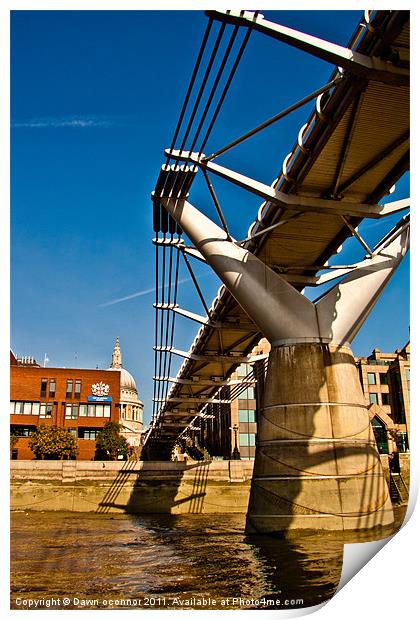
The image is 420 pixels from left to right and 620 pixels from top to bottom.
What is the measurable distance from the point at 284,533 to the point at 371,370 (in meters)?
36.4

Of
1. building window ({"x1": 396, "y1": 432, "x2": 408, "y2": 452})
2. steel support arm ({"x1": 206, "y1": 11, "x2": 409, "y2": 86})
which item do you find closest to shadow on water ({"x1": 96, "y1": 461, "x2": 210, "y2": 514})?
building window ({"x1": 396, "y1": 432, "x2": 408, "y2": 452})

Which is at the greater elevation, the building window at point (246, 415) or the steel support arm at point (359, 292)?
the steel support arm at point (359, 292)

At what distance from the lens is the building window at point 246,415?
216ft

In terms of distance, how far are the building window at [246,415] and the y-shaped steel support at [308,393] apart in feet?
161

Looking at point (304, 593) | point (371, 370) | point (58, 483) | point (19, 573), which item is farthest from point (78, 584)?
point (371, 370)

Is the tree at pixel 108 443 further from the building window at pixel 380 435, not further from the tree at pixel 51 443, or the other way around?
the building window at pixel 380 435

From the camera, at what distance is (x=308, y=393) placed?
1653cm

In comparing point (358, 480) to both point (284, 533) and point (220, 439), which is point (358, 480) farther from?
point (220, 439)

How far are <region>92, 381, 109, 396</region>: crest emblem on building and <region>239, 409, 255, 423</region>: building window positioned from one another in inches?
1127

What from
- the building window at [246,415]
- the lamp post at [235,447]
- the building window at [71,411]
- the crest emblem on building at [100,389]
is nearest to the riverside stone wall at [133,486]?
the building window at [71,411]

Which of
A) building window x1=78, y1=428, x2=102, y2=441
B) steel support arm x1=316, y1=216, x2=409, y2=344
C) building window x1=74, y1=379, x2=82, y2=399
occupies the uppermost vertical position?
steel support arm x1=316, y1=216, x2=409, y2=344

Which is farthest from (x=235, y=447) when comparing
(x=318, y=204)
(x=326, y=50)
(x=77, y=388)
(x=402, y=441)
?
Result: (x=326, y=50)

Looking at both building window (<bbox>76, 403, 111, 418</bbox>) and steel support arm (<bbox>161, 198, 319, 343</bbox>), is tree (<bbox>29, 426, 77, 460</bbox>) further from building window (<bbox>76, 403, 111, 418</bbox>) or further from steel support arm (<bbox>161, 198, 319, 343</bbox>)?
steel support arm (<bbox>161, 198, 319, 343</bbox>)

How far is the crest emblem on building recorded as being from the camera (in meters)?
38.7
